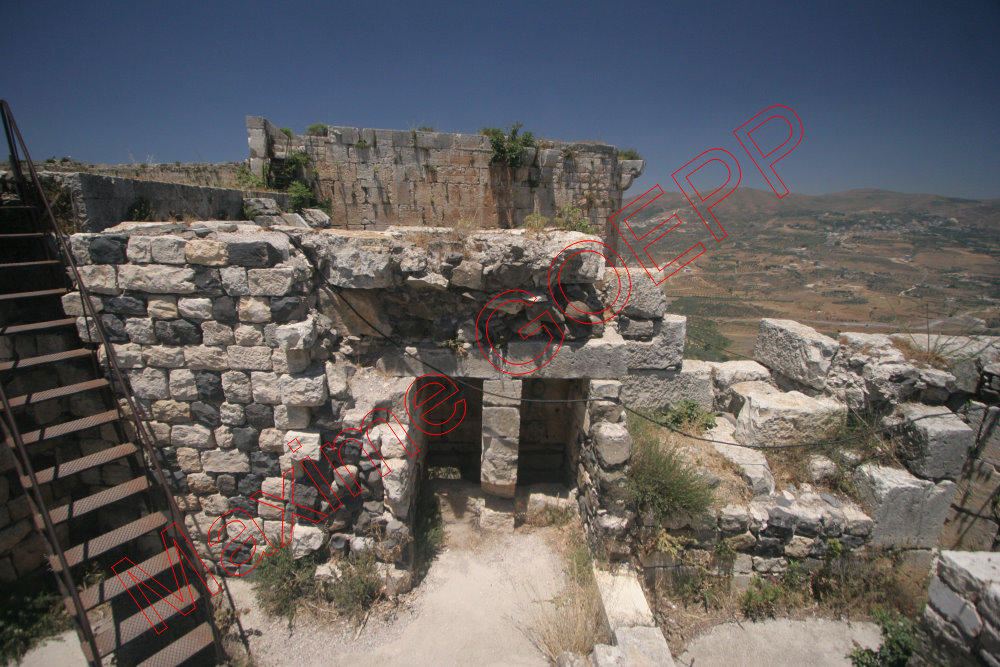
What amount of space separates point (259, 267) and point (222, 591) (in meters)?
3.02

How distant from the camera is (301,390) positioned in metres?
3.54

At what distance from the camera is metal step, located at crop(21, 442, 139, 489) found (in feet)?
10.3

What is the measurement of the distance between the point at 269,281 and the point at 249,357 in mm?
699

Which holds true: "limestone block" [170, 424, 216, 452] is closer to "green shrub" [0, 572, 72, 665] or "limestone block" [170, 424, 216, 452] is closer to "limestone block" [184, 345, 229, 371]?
"limestone block" [184, 345, 229, 371]

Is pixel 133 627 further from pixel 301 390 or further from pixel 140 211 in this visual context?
pixel 140 211

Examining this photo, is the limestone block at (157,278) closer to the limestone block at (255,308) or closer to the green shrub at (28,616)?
the limestone block at (255,308)

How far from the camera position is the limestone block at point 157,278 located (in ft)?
10.9

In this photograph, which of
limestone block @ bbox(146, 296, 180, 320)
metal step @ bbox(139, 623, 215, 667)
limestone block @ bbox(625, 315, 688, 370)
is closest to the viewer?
metal step @ bbox(139, 623, 215, 667)

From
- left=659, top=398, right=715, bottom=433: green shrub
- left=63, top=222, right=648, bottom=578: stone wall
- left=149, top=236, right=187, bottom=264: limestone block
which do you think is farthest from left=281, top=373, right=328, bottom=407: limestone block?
left=659, top=398, right=715, bottom=433: green shrub

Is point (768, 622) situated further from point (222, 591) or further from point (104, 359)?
point (104, 359)

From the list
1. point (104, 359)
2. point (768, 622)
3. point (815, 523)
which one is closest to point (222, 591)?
point (104, 359)

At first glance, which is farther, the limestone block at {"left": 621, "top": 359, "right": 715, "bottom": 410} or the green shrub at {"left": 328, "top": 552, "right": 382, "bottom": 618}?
the limestone block at {"left": 621, "top": 359, "right": 715, "bottom": 410}

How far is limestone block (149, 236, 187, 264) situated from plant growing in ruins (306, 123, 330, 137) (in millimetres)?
7398

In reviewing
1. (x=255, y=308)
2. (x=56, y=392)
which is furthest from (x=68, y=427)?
(x=255, y=308)
